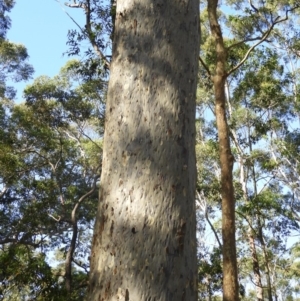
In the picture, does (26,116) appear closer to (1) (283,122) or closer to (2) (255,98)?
(2) (255,98)

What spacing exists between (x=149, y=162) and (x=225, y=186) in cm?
480

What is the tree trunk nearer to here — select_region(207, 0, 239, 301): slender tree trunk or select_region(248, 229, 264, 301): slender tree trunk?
select_region(207, 0, 239, 301): slender tree trunk

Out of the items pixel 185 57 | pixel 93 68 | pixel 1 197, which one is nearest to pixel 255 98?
pixel 93 68

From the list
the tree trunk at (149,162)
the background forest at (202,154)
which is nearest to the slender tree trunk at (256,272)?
the background forest at (202,154)

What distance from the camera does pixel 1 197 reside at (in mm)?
12055

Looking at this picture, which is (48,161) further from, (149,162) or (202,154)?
(149,162)

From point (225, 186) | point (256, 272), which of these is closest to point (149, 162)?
point (225, 186)

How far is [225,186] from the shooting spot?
229 inches

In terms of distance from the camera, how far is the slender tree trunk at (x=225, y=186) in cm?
502

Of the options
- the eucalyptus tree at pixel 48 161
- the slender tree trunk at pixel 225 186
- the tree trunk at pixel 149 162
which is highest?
the eucalyptus tree at pixel 48 161

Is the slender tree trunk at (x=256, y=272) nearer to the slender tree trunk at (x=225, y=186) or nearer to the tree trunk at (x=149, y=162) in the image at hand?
the slender tree trunk at (x=225, y=186)

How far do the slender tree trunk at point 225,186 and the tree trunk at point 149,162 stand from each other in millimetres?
4057

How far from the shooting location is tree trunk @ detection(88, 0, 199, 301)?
1.02 meters

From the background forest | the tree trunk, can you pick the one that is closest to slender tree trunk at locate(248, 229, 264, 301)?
the background forest
